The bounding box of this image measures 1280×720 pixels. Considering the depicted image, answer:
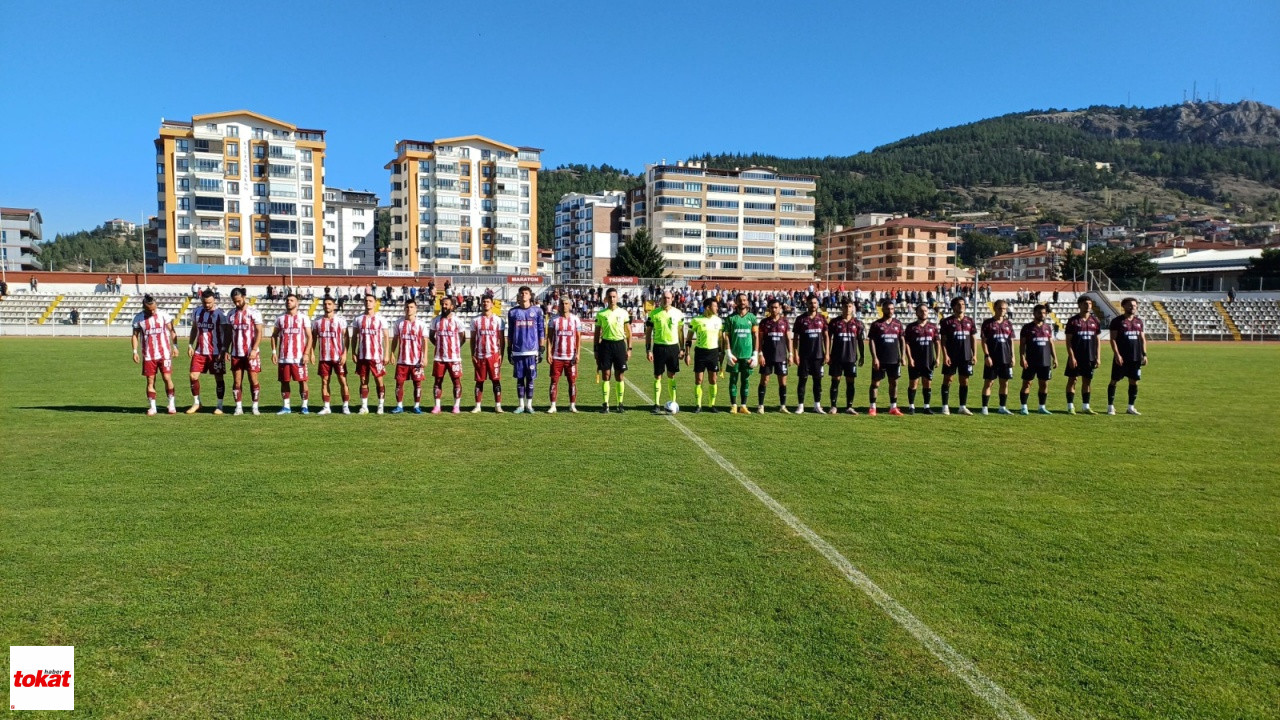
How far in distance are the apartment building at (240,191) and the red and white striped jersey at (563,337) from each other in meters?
70.9

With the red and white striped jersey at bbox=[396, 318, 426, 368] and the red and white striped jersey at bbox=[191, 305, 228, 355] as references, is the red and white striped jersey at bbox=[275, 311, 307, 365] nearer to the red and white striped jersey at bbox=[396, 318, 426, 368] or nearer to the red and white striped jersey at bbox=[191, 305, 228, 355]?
the red and white striped jersey at bbox=[191, 305, 228, 355]

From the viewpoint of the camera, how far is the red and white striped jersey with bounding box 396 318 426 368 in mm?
12461

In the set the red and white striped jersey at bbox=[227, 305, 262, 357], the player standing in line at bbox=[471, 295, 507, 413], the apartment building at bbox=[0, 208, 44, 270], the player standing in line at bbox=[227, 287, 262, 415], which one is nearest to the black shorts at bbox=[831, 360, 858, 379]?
the player standing in line at bbox=[471, 295, 507, 413]

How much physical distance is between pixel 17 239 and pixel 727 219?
298ft

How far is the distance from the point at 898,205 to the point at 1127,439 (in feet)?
600

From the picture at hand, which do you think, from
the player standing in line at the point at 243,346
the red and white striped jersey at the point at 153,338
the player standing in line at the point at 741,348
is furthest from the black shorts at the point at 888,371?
the red and white striped jersey at the point at 153,338

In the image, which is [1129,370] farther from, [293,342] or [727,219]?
[727,219]

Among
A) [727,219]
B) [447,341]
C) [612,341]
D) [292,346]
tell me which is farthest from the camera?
[727,219]

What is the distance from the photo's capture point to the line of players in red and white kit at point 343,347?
478 inches

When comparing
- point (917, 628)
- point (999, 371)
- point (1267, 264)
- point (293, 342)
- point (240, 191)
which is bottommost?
point (917, 628)

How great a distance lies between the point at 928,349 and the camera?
12.9 metres

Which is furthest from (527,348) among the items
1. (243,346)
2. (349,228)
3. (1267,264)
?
(349,228)

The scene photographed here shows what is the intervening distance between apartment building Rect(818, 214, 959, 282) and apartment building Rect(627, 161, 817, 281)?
586 centimetres

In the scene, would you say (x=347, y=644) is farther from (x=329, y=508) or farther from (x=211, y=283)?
(x=211, y=283)
